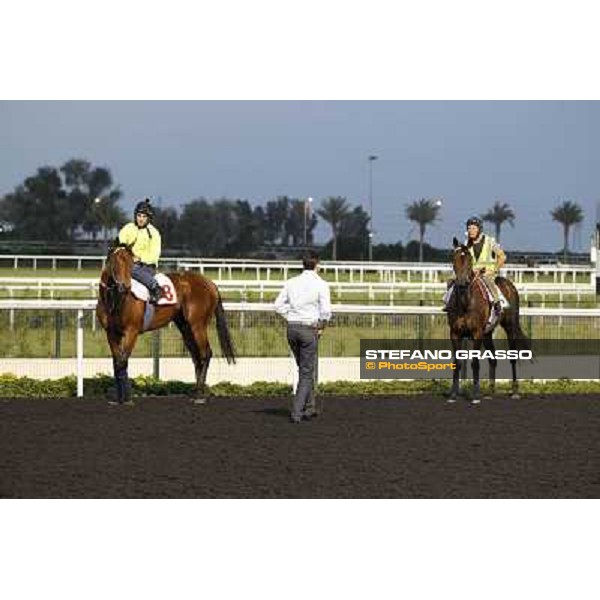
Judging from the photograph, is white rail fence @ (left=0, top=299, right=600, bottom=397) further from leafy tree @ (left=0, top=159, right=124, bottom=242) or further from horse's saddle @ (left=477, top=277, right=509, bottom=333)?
leafy tree @ (left=0, top=159, right=124, bottom=242)

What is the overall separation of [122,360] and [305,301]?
2.55 metres

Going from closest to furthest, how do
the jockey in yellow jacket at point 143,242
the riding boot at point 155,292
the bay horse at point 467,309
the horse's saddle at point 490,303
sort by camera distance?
the jockey in yellow jacket at point 143,242, the riding boot at point 155,292, the bay horse at point 467,309, the horse's saddle at point 490,303

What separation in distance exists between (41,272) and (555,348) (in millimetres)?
20691

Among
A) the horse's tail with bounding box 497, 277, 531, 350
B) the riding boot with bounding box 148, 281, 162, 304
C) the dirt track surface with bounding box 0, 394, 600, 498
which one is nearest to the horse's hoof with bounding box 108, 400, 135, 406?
the dirt track surface with bounding box 0, 394, 600, 498

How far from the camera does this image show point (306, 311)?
1160 centimetres

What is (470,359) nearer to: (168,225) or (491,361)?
(491,361)

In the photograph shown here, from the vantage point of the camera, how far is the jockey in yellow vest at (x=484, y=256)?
1394 centimetres

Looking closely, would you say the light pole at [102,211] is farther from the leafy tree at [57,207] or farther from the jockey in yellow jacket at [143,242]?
the jockey in yellow jacket at [143,242]

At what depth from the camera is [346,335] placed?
21.8 m

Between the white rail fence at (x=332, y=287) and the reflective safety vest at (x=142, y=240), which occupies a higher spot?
the reflective safety vest at (x=142, y=240)

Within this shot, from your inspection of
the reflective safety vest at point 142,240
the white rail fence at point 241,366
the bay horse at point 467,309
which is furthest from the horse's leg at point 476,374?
the reflective safety vest at point 142,240

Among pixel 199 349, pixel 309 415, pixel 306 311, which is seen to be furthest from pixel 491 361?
pixel 306 311

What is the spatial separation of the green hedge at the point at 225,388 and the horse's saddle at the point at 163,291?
137 cm

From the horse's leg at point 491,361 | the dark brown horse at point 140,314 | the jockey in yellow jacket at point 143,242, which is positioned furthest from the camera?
the horse's leg at point 491,361
